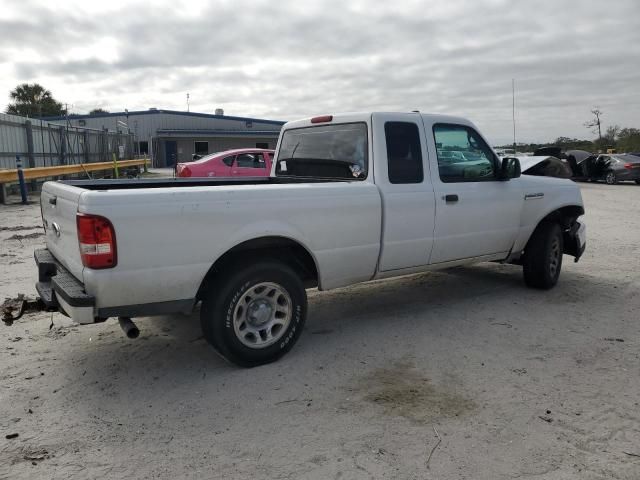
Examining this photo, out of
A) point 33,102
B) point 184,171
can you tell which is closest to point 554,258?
point 184,171

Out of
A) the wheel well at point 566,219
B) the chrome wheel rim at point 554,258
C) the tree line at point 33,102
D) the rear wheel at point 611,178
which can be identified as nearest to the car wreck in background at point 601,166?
the rear wheel at point 611,178

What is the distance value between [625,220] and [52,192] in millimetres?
12051

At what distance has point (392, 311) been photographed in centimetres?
557

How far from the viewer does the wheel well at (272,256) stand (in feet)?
13.1

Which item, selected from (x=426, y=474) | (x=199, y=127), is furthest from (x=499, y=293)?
(x=199, y=127)

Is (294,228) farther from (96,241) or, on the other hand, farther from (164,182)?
(164,182)

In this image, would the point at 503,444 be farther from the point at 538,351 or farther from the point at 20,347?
the point at 20,347

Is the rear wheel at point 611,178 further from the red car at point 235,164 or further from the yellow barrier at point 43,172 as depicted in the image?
the yellow barrier at point 43,172

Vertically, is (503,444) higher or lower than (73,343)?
lower

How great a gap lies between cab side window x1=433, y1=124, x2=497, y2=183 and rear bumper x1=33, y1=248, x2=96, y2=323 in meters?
3.28

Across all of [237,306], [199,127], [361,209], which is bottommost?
[237,306]

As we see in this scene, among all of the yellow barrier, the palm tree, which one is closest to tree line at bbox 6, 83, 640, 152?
the palm tree

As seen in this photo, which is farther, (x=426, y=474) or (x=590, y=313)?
(x=590, y=313)

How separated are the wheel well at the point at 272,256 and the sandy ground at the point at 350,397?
2.07 ft
